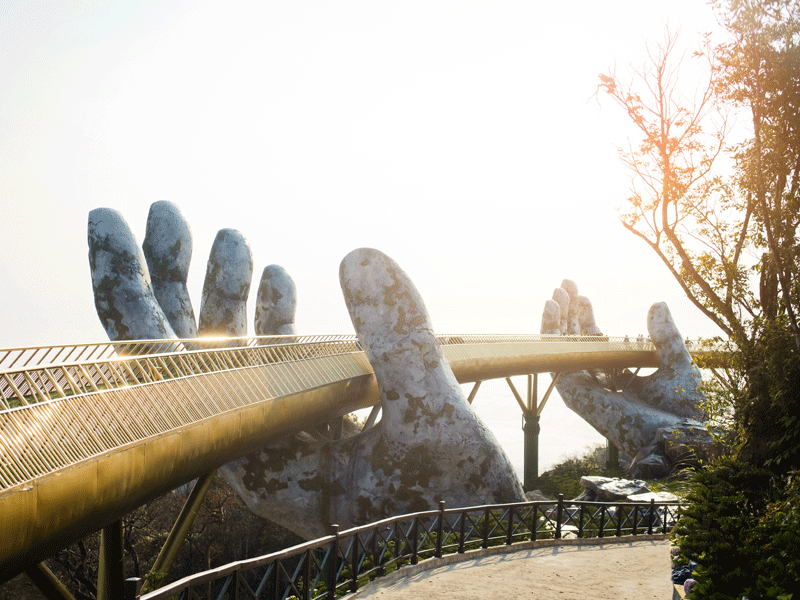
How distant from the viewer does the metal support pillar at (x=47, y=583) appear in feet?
33.7

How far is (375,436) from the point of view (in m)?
18.2

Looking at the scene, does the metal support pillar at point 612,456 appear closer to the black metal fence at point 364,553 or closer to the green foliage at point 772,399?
the black metal fence at point 364,553

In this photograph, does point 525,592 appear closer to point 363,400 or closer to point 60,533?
point 60,533

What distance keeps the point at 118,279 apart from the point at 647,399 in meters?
29.0

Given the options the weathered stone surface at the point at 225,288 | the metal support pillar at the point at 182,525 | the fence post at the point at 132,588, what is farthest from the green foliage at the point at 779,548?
the weathered stone surface at the point at 225,288

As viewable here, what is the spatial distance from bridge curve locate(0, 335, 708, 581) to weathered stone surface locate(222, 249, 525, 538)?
1296mm

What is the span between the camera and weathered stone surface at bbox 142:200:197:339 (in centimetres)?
2178

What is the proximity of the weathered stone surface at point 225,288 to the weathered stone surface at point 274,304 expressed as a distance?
1.68 metres

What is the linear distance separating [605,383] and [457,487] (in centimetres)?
2569

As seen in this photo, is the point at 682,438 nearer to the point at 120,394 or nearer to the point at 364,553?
the point at 364,553

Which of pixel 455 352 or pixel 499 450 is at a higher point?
pixel 455 352

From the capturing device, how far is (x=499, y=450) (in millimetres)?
17859

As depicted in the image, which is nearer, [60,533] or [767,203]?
[60,533]

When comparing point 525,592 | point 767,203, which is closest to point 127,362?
point 525,592
